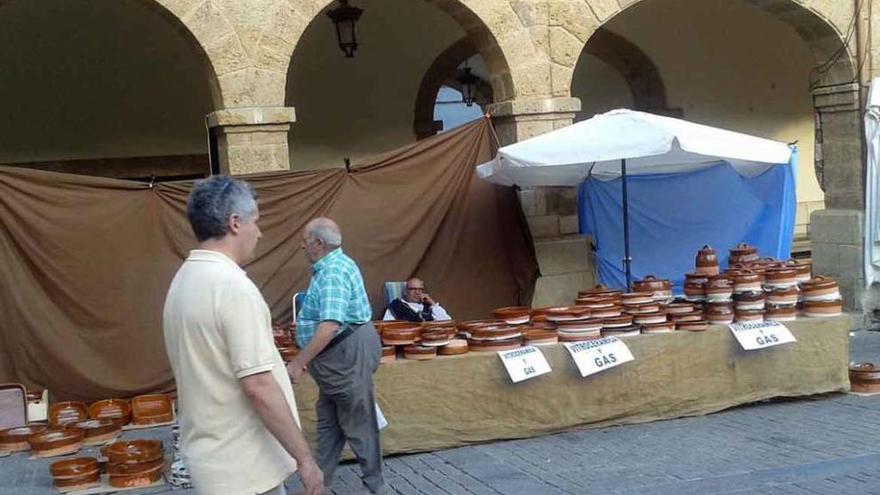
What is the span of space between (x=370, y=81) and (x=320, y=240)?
260 inches

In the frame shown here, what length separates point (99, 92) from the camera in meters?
10.1

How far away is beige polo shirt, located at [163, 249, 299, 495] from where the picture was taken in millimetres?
2672

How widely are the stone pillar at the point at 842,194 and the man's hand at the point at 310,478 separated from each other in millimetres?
7978

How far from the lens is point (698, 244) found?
877 centimetres

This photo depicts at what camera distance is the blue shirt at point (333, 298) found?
4.73 m

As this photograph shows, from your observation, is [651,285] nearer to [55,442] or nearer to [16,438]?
[55,442]

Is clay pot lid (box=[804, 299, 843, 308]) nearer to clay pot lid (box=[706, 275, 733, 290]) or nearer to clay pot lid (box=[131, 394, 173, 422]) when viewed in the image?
clay pot lid (box=[706, 275, 733, 290])

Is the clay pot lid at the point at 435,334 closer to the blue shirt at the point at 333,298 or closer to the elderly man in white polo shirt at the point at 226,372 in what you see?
the blue shirt at the point at 333,298

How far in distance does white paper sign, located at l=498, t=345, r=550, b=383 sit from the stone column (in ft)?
7.41

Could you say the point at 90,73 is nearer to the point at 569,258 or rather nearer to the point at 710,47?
the point at 569,258

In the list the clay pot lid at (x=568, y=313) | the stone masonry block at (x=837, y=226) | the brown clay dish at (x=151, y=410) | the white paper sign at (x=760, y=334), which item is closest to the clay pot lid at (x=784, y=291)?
the white paper sign at (x=760, y=334)

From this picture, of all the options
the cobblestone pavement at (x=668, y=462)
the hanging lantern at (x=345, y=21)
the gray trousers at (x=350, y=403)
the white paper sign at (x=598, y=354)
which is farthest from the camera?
the hanging lantern at (x=345, y=21)

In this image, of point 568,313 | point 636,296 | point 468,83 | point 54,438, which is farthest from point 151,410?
point 468,83

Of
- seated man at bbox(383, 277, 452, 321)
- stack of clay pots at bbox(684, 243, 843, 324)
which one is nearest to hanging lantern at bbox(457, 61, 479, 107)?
seated man at bbox(383, 277, 452, 321)
